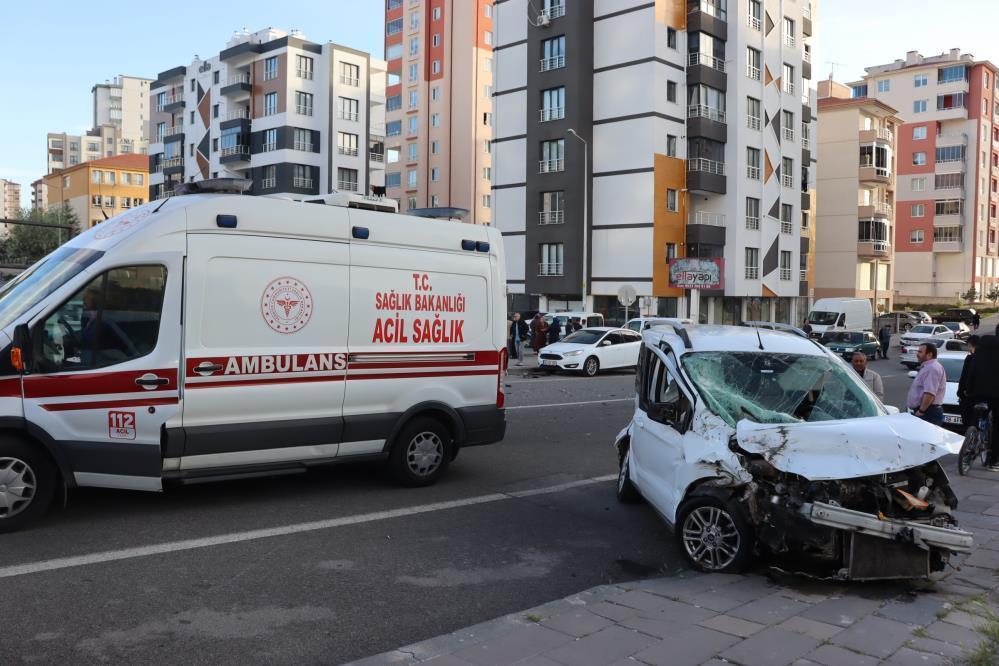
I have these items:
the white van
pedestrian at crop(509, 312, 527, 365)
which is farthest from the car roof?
the white van

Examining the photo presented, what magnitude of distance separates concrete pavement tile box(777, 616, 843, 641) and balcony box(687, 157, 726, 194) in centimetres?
4549

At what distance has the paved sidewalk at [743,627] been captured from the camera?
4344 millimetres

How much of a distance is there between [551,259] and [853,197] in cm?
3198

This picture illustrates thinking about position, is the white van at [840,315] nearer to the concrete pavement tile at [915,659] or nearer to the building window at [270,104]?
the concrete pavement tile at [915,659]

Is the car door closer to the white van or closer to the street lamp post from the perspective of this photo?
the street lamp post

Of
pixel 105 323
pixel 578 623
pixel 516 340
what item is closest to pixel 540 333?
pixel 516 340

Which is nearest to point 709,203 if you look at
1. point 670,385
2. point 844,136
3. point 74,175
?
point 844,136

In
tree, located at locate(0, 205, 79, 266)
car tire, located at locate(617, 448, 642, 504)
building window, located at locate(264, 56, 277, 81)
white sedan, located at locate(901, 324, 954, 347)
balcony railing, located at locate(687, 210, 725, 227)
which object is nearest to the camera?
car tire, located at locate(617, 448, 642, 504)

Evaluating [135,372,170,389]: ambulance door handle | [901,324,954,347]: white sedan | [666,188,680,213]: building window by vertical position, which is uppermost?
[666,188,680,213]: building window

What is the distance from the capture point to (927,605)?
5238mm

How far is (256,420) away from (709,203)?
153 ft

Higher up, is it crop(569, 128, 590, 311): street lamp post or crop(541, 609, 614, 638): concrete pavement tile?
crop(569, 128, 590, 311): street lamp post

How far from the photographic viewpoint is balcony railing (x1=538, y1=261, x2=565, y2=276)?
160 feet

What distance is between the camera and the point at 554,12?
48.9m
